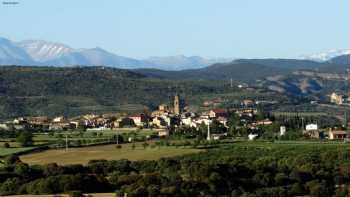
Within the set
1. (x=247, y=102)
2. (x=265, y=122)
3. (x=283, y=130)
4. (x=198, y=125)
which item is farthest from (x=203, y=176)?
(x=247, y=102)

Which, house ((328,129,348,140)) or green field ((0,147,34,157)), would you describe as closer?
green field ((0,147,34,157))

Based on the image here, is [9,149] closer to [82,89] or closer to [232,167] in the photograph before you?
A: [232,167]

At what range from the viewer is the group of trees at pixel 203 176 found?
47.1 meters

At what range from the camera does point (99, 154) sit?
7469cm

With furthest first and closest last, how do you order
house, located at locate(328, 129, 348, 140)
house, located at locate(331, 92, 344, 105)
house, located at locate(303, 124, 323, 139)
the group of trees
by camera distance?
1. house, located at locate(331, 92, 344, 105)
2. house, located at locate(303, 124, 323, 139)
3. house, located at locate(328, 129, 348, 140)
4. the group of trees

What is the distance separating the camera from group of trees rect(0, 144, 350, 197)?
47125mm

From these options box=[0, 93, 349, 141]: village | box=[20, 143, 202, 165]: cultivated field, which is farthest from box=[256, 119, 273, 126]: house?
box=[20, 143, 202, 165]: cultivated field

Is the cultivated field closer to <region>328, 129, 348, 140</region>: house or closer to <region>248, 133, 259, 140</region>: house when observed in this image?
<region>248, 133, 259, 140</region>: house

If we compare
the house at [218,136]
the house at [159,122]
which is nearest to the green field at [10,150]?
the house at [218,136]

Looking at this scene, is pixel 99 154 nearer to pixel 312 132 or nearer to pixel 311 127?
pixel 312 132

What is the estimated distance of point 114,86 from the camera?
190m

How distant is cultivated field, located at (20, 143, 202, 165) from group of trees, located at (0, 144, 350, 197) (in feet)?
11.1

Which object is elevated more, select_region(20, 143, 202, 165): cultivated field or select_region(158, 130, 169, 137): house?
select_region(20, 143, 202, 165): cultivated field

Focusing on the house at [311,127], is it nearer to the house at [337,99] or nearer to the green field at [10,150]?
the green field at [10,150]
